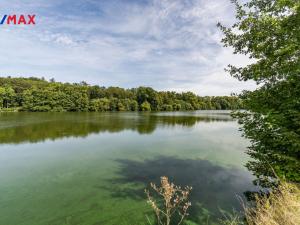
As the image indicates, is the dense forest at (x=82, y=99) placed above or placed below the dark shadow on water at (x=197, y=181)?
above

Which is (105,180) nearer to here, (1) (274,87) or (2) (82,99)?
(1) (274,87)

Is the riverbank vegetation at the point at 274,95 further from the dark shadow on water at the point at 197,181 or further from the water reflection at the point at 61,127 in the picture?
the water reflection at the point at 61,127

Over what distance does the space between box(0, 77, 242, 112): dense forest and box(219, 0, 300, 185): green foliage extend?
60021 mm

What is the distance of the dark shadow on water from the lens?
608 centimetres

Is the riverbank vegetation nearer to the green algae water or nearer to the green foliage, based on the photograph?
the green foliage

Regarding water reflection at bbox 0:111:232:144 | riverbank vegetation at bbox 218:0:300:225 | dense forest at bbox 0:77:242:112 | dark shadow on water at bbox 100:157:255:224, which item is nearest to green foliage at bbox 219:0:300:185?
riverbank vegetation at bbox 218:0:300:225

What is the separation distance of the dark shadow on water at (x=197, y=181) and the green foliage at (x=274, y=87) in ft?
4.90

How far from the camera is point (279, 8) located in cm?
564

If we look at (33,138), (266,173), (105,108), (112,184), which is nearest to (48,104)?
(105,108)

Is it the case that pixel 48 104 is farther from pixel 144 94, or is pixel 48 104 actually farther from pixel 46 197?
pixel 46 197

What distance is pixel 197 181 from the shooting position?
26.5ft

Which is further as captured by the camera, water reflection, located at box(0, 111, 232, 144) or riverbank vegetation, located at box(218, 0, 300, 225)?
water reflection, located at box(0, 111, 232, 144)

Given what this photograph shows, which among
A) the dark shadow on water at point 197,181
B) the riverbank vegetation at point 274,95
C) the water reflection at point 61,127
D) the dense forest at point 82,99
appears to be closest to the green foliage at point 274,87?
the riverbank vegetation at point 274,95

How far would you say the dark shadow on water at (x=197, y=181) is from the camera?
6.08 meters
